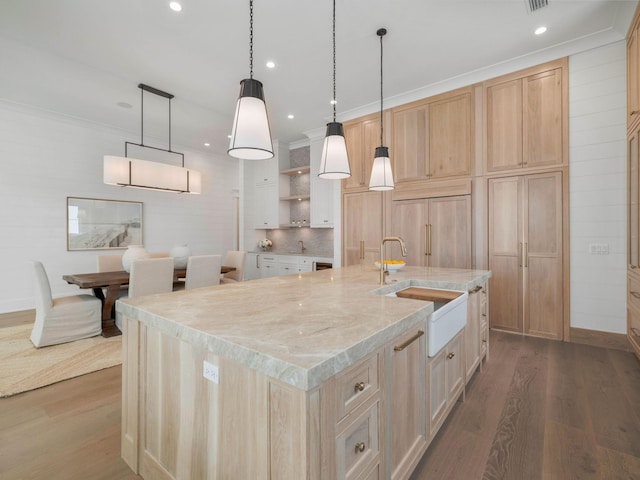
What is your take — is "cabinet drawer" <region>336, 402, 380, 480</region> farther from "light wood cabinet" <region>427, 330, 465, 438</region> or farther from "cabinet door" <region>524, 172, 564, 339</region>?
"cabinet door" <region>524, 172, 564, 339</region>

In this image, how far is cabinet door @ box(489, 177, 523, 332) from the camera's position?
3.54 metres

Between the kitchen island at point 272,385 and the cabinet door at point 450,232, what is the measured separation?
2.65 meters

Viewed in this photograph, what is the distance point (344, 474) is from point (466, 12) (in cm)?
351

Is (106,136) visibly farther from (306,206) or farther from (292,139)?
(306,206)

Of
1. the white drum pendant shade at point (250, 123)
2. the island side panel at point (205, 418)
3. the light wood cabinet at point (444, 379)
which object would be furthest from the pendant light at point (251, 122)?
the light wood cabinet at point (444, 379)

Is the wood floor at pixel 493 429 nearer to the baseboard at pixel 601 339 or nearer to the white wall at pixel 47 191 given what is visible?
the baseboard at pixel 601 339

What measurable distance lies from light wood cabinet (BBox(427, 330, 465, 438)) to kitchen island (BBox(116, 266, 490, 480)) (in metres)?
0.09

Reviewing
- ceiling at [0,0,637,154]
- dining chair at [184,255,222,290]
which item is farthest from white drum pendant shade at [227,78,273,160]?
dining chair at [184,255,222,290]

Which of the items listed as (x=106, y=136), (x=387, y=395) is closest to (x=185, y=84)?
(x=106, y=136)

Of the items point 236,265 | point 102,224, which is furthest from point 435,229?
point 102,224

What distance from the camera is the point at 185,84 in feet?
12.9

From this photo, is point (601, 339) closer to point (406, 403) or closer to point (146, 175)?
point (406, 403)

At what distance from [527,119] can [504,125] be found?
227mm

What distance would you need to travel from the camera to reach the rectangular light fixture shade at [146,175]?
3.80 meters
